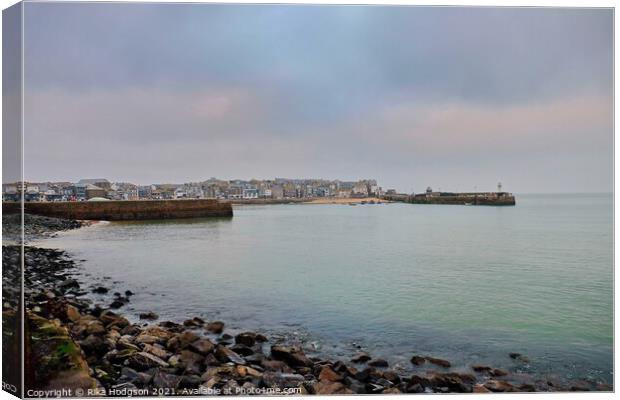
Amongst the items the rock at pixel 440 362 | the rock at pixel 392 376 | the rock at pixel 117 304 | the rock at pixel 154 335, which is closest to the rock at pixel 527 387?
the rock at pixel 440 362

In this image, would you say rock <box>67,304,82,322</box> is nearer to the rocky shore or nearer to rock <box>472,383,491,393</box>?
the rocky shore

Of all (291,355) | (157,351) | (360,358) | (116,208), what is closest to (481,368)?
(360,358)

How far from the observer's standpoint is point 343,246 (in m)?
7.50

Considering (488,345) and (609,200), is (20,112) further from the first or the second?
(609,200)

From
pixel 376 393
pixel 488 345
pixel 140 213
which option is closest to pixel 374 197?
pixel 488 345

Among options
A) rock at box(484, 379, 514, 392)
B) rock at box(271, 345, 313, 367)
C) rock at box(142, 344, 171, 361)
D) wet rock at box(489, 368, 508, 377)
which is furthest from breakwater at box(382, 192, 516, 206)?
rock at box(142, 344, 171, 361)

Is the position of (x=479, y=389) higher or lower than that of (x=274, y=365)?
lower

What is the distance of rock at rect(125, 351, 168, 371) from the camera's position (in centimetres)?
402

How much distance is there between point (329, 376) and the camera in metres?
4.02

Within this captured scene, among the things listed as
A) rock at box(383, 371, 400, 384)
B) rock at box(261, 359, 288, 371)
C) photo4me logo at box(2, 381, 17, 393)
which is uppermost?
rock at box(261, 359, 288, 371)

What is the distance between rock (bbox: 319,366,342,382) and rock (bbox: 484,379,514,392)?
1194 mm

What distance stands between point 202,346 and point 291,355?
78 cm

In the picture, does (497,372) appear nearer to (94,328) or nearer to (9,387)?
(94,328)

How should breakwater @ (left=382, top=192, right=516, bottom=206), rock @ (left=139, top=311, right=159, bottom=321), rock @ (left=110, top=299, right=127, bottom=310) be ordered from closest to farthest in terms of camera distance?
rock @ (left=139, top=311, right=159, bottom=321), rock @ (left=110, top=299, right=127, bottom=310), breakwater @ (left=382, top=192, right=516, bottom=206)
